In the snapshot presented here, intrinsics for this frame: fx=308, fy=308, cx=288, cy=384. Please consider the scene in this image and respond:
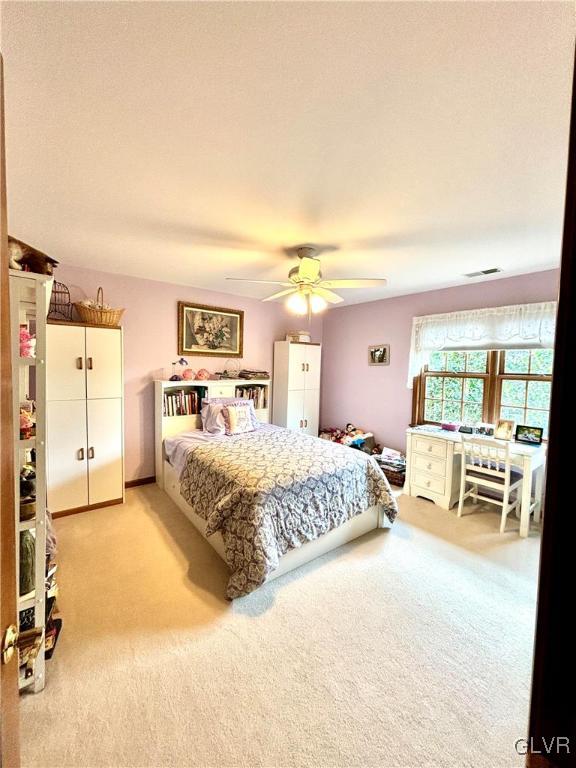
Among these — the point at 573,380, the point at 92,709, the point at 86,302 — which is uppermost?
the point at 86,302

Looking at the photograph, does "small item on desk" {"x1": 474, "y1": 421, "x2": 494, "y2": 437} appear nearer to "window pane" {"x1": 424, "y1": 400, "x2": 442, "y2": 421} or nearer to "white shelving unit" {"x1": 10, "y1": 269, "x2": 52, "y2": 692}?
"window pane" {"x1": 424, "y1": 400, "x2": 442, "y2": 421}

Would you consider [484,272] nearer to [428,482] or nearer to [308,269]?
[308,269]

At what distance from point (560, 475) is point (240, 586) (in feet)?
6.49

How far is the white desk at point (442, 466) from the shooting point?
9.23 ft

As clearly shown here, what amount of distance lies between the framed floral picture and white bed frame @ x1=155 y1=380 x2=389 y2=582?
0.49m

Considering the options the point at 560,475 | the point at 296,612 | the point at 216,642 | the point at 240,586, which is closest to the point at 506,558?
the point at 296,612

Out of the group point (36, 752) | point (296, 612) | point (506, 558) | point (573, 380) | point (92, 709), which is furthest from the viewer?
point (506, 558)

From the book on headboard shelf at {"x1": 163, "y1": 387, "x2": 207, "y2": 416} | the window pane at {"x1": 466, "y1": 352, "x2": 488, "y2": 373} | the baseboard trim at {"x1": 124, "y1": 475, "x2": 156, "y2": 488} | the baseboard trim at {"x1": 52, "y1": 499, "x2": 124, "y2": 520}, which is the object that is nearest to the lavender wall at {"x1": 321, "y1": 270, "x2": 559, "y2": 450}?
the window pane at {"x1": 466, "y1": 352, "x2": 488, "y2": 373}

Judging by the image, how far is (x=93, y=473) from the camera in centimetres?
307

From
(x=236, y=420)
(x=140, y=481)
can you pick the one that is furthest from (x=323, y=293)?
(x=140, y=481)

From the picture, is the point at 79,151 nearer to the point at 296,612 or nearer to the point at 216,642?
the point at 216,642

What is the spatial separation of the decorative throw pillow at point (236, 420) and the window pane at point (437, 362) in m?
2.45

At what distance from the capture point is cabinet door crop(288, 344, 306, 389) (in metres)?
4.59

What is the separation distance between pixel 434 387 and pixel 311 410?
70.9 inches
